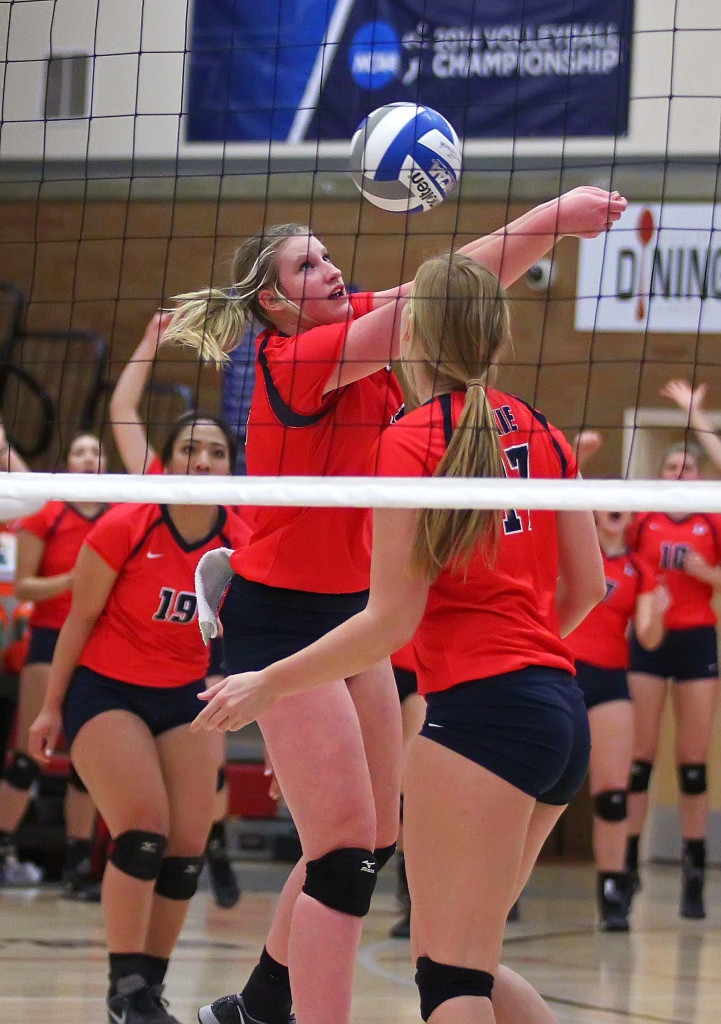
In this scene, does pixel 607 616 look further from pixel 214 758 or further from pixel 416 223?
pixel 416 223

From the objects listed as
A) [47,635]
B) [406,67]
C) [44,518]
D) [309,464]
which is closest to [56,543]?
[44,518]

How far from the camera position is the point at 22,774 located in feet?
19.9

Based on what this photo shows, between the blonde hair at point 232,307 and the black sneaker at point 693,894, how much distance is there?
404 centimetres

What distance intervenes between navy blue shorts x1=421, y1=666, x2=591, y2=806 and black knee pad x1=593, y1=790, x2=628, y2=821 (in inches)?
142

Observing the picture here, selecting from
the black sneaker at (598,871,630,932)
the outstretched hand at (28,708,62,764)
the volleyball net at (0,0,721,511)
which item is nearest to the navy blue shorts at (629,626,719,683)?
Result: the black sneaker at (598,871,630,932)

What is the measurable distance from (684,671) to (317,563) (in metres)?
3.66

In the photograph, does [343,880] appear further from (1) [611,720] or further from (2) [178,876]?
(1) [611,720]

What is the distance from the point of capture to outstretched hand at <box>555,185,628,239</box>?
2.51 metres

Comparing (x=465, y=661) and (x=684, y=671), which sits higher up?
(x=465, y=661)

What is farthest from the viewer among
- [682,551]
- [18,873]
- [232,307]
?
[18,873]

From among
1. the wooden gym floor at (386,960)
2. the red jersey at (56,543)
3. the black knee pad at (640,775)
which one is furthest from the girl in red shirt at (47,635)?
the black knee pad at (640,775)

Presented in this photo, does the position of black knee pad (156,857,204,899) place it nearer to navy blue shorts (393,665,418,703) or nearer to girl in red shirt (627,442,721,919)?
navy blue shorts (393,665,418,703)

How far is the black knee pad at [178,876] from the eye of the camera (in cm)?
360

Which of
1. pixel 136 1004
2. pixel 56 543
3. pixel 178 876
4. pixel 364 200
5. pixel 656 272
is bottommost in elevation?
pixel 136 1004
